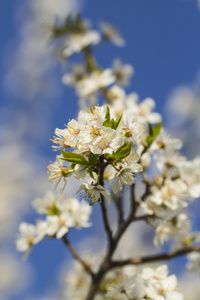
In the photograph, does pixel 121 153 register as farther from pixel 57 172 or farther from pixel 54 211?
pixel 54 211

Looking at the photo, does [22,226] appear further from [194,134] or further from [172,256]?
[194,134]

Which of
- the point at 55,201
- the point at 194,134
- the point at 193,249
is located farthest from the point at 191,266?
the point at 194,134

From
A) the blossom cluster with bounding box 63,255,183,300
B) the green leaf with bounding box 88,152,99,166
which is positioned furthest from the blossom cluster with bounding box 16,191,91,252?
the green leaf with bounding box 88,152,99,166

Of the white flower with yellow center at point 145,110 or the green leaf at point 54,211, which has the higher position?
the white flower with yellow center at point 145,110

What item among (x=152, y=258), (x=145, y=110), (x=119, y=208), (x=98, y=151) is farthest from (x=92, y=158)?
(x=145, y=110)

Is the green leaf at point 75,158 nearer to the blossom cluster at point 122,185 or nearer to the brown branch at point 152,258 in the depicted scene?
the blossom cluster at point 122,185

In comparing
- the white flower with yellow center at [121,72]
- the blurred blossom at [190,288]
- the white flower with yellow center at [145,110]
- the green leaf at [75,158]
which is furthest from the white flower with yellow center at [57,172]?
the blurred blossom at [190,288]

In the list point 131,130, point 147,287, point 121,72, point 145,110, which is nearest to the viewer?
point 131,130

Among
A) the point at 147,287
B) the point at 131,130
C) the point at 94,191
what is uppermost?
the point at 131,130

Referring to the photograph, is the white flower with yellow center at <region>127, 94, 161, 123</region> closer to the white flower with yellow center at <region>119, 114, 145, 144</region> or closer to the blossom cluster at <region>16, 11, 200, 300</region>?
the blossom cluster at <region>16, 11, 200, 300</region>
